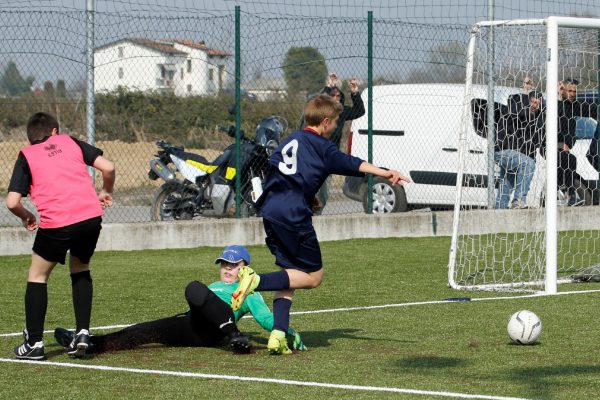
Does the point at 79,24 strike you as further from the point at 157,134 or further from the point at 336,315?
the point at 336,315

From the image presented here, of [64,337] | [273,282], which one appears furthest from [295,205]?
[64,337]

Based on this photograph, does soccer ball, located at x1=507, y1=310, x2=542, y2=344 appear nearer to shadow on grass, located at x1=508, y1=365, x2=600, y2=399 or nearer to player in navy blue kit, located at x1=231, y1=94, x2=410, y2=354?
shadow on grass, located at x1=508, y1=365, x2=600, y2=399

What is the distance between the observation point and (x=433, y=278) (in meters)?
12.0

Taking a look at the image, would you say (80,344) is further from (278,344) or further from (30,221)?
(278,344)

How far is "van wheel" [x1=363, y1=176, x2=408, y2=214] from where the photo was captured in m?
17.3

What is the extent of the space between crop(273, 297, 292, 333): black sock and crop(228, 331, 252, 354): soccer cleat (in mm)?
216

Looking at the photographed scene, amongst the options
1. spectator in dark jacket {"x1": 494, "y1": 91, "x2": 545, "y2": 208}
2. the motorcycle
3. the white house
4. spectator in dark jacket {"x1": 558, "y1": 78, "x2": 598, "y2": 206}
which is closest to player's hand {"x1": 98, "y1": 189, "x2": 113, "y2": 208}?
spectator in dark jacket {"x1": 494, "y1": 91, "x2": 545, "y2": 208}

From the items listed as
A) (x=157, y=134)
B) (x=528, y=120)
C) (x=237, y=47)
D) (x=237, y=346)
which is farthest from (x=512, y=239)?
(x=237, y=346)

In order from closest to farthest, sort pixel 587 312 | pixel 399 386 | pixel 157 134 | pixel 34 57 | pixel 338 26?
pixel 399 386
pixel 587 312
pixel 34 57
pixel 338 26
pixel 157 134

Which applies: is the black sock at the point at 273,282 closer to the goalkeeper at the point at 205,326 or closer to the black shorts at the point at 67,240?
the goalkeeper at the point at 205,326

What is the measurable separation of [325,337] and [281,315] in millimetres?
798

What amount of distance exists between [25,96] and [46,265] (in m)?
7.01

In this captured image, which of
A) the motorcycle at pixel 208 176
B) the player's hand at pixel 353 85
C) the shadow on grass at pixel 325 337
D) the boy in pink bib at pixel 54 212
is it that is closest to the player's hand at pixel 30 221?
the boy in pink bib at pixel 54 212

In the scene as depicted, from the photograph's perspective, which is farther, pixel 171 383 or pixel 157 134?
pixel 157 134
